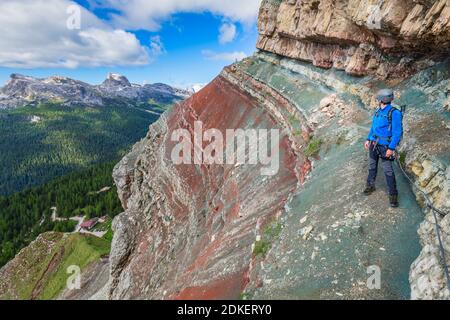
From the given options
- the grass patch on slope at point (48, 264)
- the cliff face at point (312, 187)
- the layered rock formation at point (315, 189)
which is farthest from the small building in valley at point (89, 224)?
the layered rock formation at point (315, 189)

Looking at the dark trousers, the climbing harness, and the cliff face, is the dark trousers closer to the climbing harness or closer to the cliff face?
the cliff face

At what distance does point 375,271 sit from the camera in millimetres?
7207

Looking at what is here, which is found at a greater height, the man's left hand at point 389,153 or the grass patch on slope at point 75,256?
the man's left hand at point 389,153

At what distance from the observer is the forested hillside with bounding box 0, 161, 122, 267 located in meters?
82.1

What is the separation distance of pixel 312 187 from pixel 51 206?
105 metres

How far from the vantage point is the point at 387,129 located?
357 inches

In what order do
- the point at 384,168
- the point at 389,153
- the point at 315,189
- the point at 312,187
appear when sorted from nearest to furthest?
1. the point at 389,153
2. the point at 384,168
3. the point at 315,189
4. the point at 312,187

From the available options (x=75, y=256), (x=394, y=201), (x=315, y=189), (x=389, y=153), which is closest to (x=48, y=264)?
(x=75, y=256)

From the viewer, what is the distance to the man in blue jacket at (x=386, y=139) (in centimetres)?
873

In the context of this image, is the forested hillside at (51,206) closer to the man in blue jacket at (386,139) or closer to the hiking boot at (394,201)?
the man in blue jacket at (386,139)

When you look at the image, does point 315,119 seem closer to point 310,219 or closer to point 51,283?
point 310,219

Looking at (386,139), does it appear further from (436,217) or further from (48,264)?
(48,264)

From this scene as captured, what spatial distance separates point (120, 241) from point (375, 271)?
26786 mm

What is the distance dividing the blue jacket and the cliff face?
4.26ft
